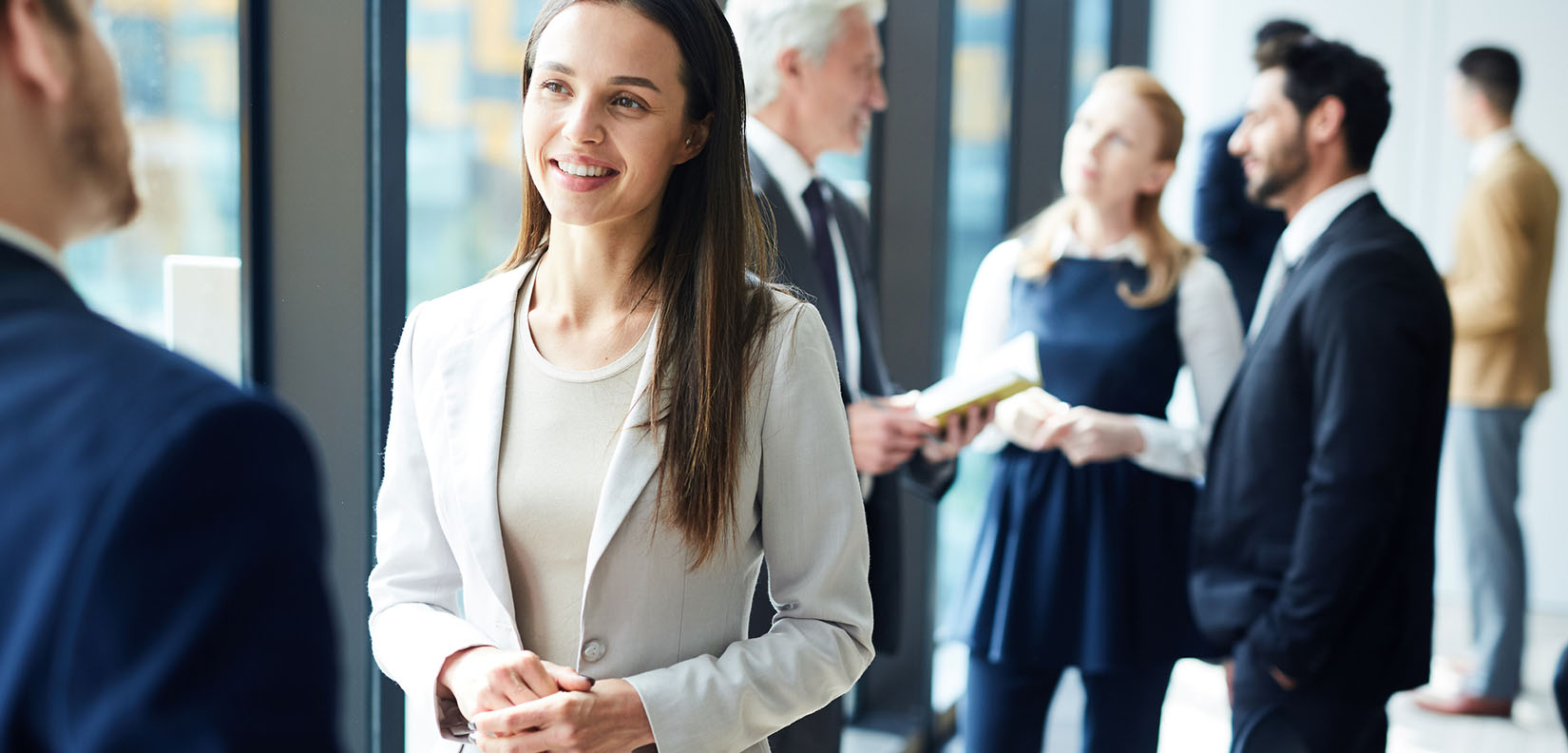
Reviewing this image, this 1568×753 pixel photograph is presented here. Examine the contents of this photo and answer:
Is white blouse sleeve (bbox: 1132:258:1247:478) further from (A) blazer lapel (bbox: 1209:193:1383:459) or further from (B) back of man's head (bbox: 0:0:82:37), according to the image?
(B) back of man's head (bbox: 0:0:82:37)

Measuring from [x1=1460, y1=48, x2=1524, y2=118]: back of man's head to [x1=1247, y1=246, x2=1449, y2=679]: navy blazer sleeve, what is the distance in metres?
3.33

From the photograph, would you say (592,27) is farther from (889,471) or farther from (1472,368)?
(1472,368)

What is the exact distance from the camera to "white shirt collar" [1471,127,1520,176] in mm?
4930

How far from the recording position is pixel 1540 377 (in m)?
5.00

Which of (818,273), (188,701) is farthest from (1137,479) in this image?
(188,701)

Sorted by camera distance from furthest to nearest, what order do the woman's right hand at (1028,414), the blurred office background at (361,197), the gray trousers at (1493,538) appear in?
the gray trousers at (1493,538) → the woman's right hand at (1028,414) → the blurred office background at (361,197)

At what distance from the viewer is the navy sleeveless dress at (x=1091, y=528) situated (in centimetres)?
270

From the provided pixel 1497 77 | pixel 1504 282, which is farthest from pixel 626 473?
pixel 1497 77

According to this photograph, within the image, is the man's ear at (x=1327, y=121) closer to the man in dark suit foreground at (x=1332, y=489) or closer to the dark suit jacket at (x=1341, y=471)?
the man in dark suit foreground at (x=1332, y=489)

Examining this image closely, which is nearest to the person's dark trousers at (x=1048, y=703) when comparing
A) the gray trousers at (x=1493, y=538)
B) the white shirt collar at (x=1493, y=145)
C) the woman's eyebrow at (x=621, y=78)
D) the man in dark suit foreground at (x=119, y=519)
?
the woman's eyebrow at (x=621, y=78)

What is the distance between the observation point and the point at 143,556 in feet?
1.73

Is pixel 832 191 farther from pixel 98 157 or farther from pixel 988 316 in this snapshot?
pixel 98 157

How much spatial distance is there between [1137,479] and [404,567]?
1820 mm

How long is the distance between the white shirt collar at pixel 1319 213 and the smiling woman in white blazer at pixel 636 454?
148 cm
